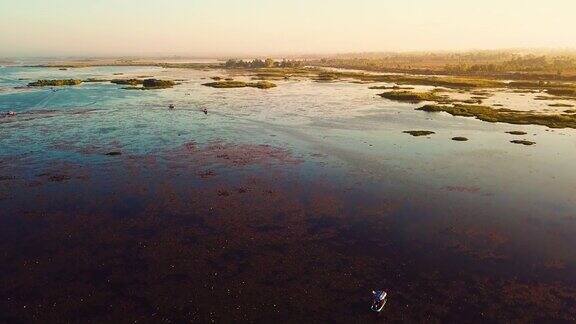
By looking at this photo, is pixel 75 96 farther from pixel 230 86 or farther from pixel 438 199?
pixel 438 199

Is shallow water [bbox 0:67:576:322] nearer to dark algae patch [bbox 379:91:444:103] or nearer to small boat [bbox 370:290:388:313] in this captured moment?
small boat [bbox 370:290:388:313]

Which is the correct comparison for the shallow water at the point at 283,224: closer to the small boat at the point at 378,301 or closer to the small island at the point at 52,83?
the small boat at the point at 378,301

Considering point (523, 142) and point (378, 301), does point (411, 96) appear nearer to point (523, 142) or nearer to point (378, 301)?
point (523, 142)

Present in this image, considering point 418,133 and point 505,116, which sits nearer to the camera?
point 418,133

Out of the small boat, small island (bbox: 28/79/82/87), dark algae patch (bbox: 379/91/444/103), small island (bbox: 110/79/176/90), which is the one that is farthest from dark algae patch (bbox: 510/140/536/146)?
small island (bbox: 28/79/82/87)

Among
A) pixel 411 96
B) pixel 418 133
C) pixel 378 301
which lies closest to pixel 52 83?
pixel 411 96
